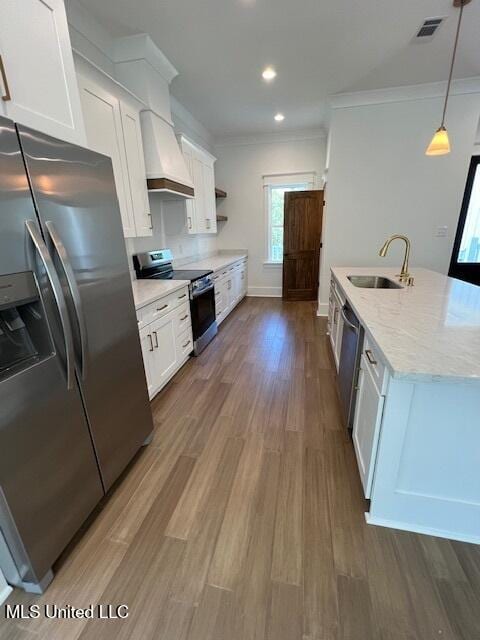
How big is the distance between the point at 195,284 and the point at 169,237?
109 cm

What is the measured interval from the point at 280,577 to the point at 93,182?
1963mm

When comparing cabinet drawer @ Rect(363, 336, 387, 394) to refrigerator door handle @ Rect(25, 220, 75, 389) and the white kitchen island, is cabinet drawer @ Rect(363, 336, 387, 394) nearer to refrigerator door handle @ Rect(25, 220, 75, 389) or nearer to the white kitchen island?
the white kitchen island

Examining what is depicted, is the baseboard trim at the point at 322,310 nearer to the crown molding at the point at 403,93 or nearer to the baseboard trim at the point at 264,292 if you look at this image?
the baseboard trim at the point at 264,292

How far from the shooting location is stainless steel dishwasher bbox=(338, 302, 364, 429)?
5.64ft

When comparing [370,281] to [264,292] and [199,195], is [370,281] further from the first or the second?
[264,292]

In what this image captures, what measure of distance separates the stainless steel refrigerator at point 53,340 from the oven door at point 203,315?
160 cm

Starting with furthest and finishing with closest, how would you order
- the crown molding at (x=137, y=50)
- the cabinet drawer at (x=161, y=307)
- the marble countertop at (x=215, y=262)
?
the marble countertop at (x=215, y=262) → the crown molding at (x=137, y=50) → the cabinet drawer at (x=161, y=307)

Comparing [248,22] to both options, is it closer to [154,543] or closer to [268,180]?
[268,180]

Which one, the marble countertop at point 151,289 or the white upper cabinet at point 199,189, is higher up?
the white upper cabinet at point 199,189

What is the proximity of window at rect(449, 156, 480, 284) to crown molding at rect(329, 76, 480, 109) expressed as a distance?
5.38ft

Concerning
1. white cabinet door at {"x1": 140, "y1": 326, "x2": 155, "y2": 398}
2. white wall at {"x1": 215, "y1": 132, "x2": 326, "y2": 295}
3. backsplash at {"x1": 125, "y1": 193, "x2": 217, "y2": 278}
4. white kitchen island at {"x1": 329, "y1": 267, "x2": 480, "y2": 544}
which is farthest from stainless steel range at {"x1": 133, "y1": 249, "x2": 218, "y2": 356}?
white wall at {"x1": 215, "y1": 132, "x2": 326, "y2": 295}

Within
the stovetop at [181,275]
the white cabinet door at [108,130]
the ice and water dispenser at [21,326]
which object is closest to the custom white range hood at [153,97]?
the white cabinet door at [108,130]

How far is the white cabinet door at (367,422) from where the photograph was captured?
4.24 ft

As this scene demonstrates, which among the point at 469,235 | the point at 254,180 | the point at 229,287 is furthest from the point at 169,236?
the point at 469,235
